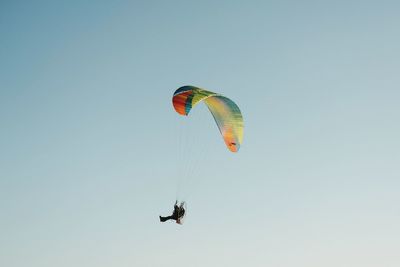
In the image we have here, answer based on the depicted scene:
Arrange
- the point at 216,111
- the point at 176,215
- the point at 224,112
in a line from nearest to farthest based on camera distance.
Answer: the point at 176,215 → the point at 224,112 → the point at 216,111

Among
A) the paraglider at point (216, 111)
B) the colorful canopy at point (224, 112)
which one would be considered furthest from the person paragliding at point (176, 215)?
the colorful canopy at point (224, 112)

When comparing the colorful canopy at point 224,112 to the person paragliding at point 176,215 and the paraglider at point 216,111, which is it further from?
the person paragliding at point 176,215

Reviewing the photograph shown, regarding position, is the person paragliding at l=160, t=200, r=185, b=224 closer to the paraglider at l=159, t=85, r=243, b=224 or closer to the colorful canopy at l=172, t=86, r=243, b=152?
the paraglider at l=159, t=85, r=243, b=224

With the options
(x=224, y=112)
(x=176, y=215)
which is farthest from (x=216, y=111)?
(x=176, y=215)

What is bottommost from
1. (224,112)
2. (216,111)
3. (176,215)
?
(176,215)

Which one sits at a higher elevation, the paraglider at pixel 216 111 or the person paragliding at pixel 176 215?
the paraglider at pixel 216 111

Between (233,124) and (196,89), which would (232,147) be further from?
(196,89)

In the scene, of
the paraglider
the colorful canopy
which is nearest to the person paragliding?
the paraglider

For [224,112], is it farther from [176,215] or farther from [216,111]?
[176,215]

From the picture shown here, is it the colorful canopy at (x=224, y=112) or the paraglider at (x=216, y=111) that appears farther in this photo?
the colorful canopy at (x=224, y=112)

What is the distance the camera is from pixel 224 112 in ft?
66.6

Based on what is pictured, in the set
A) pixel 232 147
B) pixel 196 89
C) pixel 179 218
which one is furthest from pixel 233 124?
pixel 179 218

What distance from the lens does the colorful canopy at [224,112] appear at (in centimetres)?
1922

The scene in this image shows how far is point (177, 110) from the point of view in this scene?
765 inches
